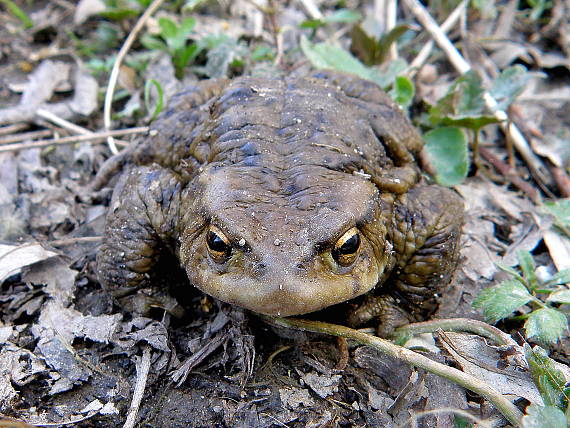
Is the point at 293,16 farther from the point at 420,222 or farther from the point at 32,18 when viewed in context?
the point at 420,222

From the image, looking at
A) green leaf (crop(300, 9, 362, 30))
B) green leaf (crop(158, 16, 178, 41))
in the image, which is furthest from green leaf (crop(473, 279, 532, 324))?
green leaf (crop(158, 16, 178, 41))

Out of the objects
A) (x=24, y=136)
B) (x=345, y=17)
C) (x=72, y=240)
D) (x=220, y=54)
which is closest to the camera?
(x=72, y=240)

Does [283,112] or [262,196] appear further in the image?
[283,112]

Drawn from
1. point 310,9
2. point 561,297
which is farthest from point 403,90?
point 561,297

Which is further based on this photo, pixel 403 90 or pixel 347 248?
pixel 403 90

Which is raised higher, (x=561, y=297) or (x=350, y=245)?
(x=350, y=245)

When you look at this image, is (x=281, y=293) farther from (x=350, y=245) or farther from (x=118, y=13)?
(x=118, y=13)

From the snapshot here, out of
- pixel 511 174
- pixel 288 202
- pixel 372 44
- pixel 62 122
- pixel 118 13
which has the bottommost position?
pixel 62 122

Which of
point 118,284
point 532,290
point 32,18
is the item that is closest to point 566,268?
point 532,290
